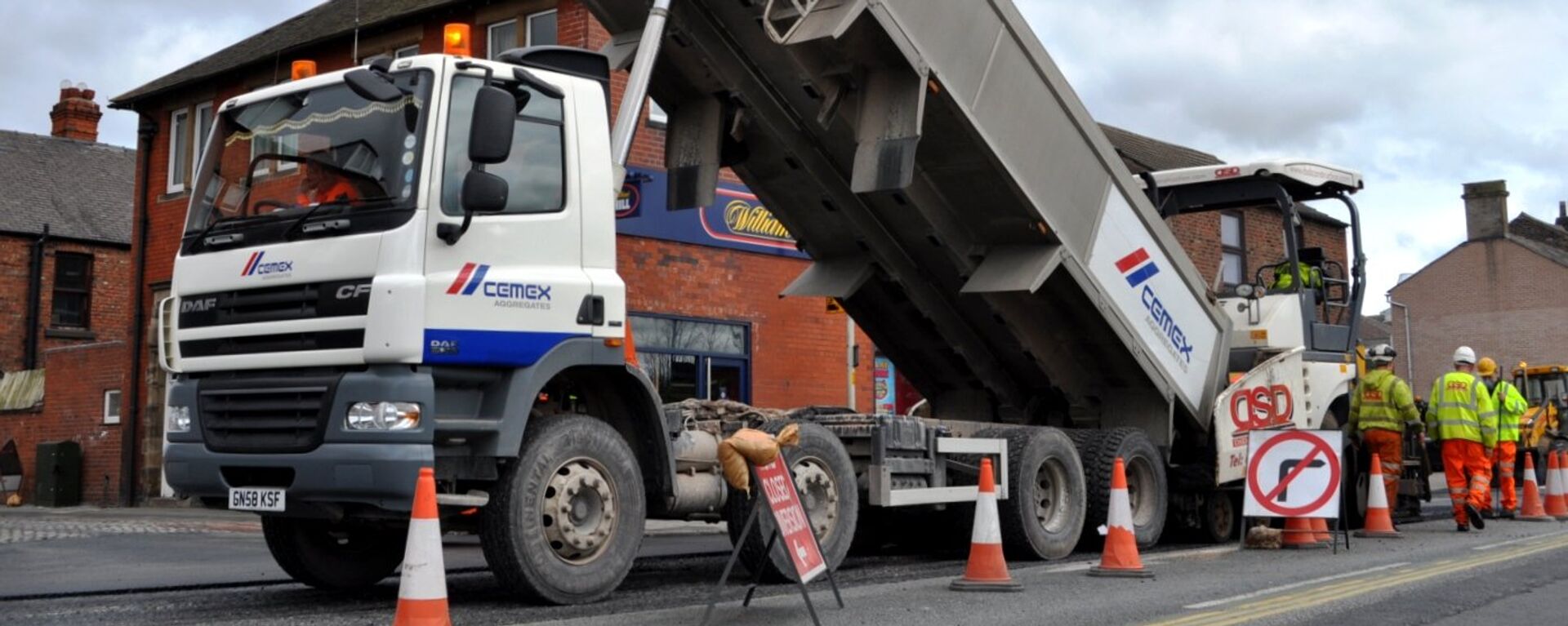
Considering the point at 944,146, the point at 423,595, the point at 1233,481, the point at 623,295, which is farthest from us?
the point at 1233,481

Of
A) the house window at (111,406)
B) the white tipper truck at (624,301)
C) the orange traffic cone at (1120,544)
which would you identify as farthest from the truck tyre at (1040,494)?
the house window at (111,406)

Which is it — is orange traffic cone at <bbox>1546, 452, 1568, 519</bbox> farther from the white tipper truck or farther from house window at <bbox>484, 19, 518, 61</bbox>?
house window at <bbox>484, 19, 518, 61</bbox>

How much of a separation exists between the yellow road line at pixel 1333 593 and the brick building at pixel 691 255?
5126 millimetres

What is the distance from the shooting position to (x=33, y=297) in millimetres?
30250

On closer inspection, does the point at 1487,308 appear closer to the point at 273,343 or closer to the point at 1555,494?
the point at 1555,494

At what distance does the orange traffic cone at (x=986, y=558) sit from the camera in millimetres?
8156

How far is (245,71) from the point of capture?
829 inches

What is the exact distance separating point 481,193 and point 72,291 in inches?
1099

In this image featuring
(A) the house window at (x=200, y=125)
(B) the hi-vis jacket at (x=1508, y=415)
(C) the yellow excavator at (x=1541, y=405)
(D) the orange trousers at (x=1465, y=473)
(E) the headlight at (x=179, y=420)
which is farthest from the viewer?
(C) the yellow excavator at (x=1541, y=405)

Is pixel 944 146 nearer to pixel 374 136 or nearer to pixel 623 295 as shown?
pixel 623 295

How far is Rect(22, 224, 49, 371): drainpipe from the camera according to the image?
30.2m

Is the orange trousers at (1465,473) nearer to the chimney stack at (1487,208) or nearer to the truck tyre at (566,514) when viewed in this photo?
the truck tyre at (566,514)

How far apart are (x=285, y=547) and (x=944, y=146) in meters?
4.46

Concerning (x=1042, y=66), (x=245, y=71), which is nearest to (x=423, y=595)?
(x=1042, y=66)
